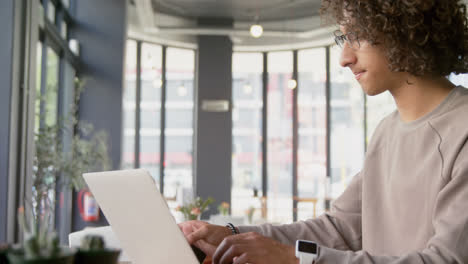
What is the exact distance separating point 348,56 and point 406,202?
382mm

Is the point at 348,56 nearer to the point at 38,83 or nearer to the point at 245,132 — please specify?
the point at 38,83

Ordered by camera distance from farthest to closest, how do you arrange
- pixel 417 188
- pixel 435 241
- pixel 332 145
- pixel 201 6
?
1. pixel 332 145
2. pixel 201 6
3. pixel 417 188
4. pixel 435 241

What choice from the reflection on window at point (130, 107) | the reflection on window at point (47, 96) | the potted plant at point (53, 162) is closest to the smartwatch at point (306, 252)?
the potted plant at point (53, 162)

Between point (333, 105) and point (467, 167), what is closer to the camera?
point (467, 167)

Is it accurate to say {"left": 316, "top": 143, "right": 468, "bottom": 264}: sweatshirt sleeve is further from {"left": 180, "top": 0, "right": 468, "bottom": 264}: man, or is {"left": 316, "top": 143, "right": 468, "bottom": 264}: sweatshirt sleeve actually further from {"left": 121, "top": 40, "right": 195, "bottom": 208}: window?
{"left": 121, "top": 40, "right": 195, "bottom": 208}: window

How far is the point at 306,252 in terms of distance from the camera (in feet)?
3.02

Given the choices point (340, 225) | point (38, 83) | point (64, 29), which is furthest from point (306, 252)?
point (64, 29)

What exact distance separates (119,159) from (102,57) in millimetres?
1539

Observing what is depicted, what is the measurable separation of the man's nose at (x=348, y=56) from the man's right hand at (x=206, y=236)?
51cm

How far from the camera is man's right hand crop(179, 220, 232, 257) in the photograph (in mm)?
1129

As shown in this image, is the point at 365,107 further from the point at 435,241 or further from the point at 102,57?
the point at 435,241

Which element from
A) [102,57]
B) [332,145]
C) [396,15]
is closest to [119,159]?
[102,57]

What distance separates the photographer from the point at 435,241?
93 centimetres

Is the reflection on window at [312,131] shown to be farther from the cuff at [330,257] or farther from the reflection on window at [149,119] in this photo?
the cuff at [330,257]
